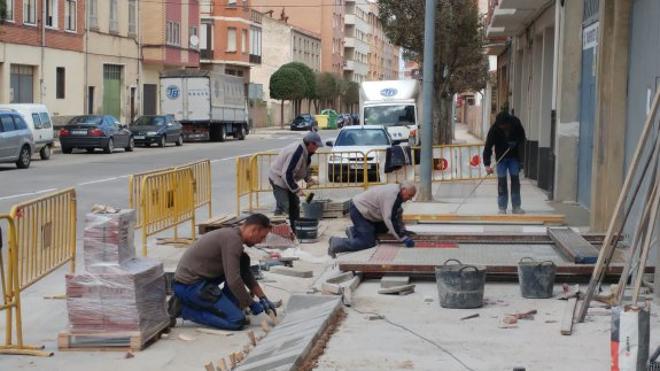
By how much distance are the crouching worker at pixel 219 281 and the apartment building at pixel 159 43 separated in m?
50.7

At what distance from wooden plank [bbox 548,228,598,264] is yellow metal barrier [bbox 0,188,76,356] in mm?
5320

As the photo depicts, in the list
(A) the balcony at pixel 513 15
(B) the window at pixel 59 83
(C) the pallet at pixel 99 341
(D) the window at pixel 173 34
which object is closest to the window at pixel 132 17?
(D) the window at pixel 173 34

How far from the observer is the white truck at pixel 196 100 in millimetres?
53156

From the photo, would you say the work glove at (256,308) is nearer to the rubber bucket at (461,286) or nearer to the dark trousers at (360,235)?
the rubber bucket at (461,286)

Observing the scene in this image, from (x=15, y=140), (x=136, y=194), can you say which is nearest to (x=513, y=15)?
(x=15, y=140)

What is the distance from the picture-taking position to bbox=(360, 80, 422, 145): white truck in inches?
1387

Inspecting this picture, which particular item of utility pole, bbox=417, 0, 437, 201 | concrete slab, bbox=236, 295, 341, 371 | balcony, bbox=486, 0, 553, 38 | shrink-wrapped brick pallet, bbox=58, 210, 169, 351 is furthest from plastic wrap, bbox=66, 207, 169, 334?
balcony, bbox=486, 0, 553, 38

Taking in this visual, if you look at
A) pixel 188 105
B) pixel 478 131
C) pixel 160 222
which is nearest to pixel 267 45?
pixel 478 131

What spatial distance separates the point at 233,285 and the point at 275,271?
11.0ft

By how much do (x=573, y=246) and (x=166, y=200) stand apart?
5183mm

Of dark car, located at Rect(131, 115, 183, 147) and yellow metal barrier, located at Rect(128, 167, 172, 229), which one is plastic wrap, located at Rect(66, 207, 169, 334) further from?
dark car, located at Rect(131, 115, 183, 147)

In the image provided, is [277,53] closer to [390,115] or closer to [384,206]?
[390,115]

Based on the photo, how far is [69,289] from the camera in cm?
842

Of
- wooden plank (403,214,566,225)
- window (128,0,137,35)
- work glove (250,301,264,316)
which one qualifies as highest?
window (128,0,137,35)
